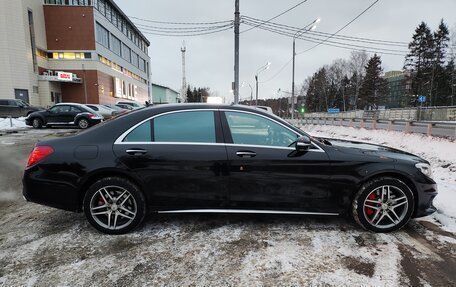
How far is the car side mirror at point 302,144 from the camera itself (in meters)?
3.59

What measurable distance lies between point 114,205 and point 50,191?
781mm

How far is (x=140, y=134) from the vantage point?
12.2 ft

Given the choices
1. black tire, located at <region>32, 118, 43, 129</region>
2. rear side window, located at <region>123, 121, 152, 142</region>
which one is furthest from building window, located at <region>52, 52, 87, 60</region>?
rear side window, located at <region>123, 121, 152, 142</region>

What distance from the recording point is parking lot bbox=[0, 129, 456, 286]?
9.16ft

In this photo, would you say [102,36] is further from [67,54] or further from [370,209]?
[370,209]

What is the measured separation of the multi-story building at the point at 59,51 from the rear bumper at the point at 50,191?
47.1 metres

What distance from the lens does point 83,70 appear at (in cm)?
4969

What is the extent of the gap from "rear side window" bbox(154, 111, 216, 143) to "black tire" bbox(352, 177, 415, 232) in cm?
198

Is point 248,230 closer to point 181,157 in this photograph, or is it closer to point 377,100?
point 181,157

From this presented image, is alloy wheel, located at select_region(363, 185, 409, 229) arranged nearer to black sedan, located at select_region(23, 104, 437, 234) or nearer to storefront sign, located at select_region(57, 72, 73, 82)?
black sedan, located at select_region(23, 104, 437, 234)

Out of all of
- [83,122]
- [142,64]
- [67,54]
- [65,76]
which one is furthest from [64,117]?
[142,64]

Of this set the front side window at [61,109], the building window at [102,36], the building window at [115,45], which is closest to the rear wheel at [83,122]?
the front side window at [61,109]

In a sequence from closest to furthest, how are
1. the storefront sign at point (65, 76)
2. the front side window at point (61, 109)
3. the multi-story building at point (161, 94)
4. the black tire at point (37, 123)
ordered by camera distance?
the front side window at point (61, 109), the black tire at point (37, 123), the storefront sign at point (65, 76), the multi-story building at point (161, 94)

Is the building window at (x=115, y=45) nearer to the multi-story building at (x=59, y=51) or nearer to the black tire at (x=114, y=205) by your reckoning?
the multi-story building at (x=59, y=51)
